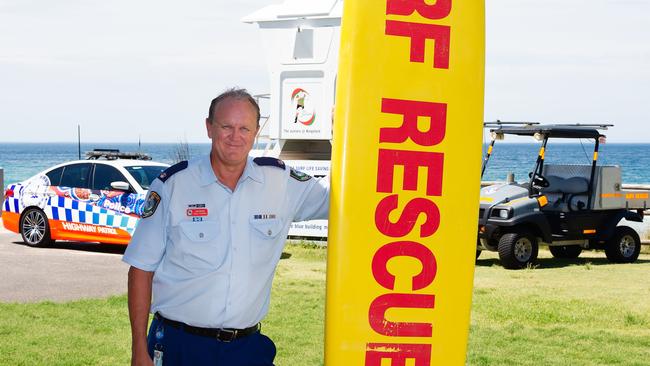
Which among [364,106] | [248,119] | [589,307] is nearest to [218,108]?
[248,119]

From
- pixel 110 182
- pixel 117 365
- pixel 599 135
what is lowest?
pixel 117 365

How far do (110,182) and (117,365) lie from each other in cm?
627

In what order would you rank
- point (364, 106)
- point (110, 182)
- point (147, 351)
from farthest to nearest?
point (110, 182), point (364, 106), point (147, 351)

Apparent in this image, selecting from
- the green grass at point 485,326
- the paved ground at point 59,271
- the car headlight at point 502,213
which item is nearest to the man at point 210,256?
the green grass at point 485,326

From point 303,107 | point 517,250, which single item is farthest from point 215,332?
point 303,107

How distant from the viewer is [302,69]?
47.2ft

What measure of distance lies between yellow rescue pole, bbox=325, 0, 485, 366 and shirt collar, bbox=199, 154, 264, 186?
0.40 metres

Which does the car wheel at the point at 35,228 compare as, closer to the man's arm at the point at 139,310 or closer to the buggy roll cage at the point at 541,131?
the buggy roll cage at the point at 541,131

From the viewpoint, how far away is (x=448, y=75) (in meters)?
3.79

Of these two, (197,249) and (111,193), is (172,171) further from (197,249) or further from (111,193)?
(111,193)

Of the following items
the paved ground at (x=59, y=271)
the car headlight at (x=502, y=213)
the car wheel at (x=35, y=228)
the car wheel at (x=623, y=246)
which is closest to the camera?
the paved ground at (x=59, y=271)

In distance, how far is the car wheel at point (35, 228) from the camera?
1279 cm

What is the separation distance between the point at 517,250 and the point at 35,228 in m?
6.60

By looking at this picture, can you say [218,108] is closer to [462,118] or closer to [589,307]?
[462,118]
